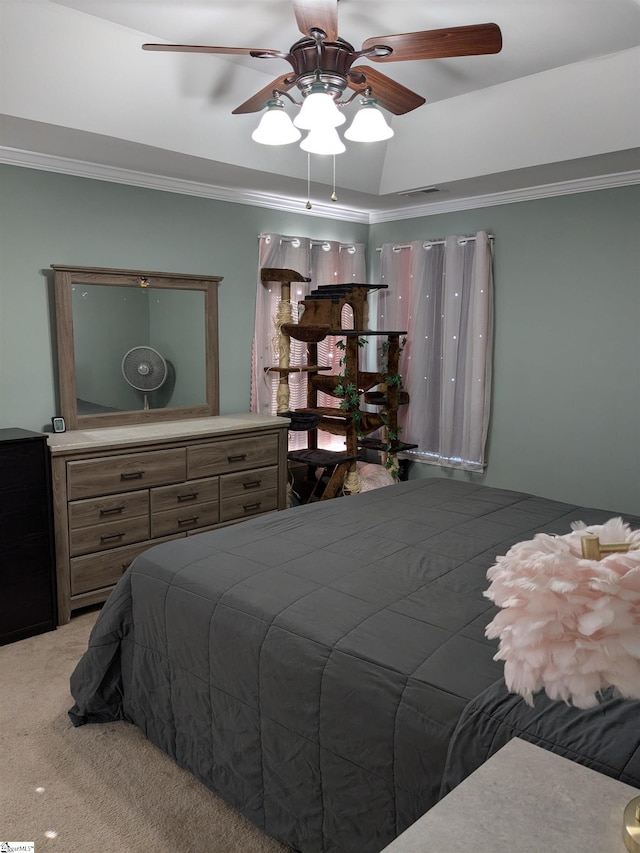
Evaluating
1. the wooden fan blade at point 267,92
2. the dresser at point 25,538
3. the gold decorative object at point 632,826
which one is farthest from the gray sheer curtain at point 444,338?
the gold decorative object at point 632,826

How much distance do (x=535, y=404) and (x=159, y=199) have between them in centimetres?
271

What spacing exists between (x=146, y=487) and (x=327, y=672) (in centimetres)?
210

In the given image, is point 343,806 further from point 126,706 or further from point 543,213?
point 543,213

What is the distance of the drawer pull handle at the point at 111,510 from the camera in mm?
3223

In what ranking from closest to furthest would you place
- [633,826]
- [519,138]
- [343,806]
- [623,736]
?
[633,826] < [623,736] < [343,806] < [519,138]

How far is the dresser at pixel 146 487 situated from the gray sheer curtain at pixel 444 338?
4.10ft

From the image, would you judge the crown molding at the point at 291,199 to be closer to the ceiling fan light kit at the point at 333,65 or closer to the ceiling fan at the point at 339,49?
the ceiling fan light kit at the point at 333,65

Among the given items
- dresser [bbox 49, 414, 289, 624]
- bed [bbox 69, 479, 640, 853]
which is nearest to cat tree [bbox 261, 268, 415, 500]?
dresser [bbox 49, 414, 289, 624]

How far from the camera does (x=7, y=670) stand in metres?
2.73

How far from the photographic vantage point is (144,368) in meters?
3.80

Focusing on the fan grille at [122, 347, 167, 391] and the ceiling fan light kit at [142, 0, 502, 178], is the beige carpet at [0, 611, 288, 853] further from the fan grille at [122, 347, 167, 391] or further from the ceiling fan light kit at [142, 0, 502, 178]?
the ceiling fan light kit at [142, 0, 502, 178]

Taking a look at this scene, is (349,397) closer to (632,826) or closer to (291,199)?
(291,199)

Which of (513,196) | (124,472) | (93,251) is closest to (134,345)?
(93,251)

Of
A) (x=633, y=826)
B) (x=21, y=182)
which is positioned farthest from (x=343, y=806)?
(x=21, y=182)
